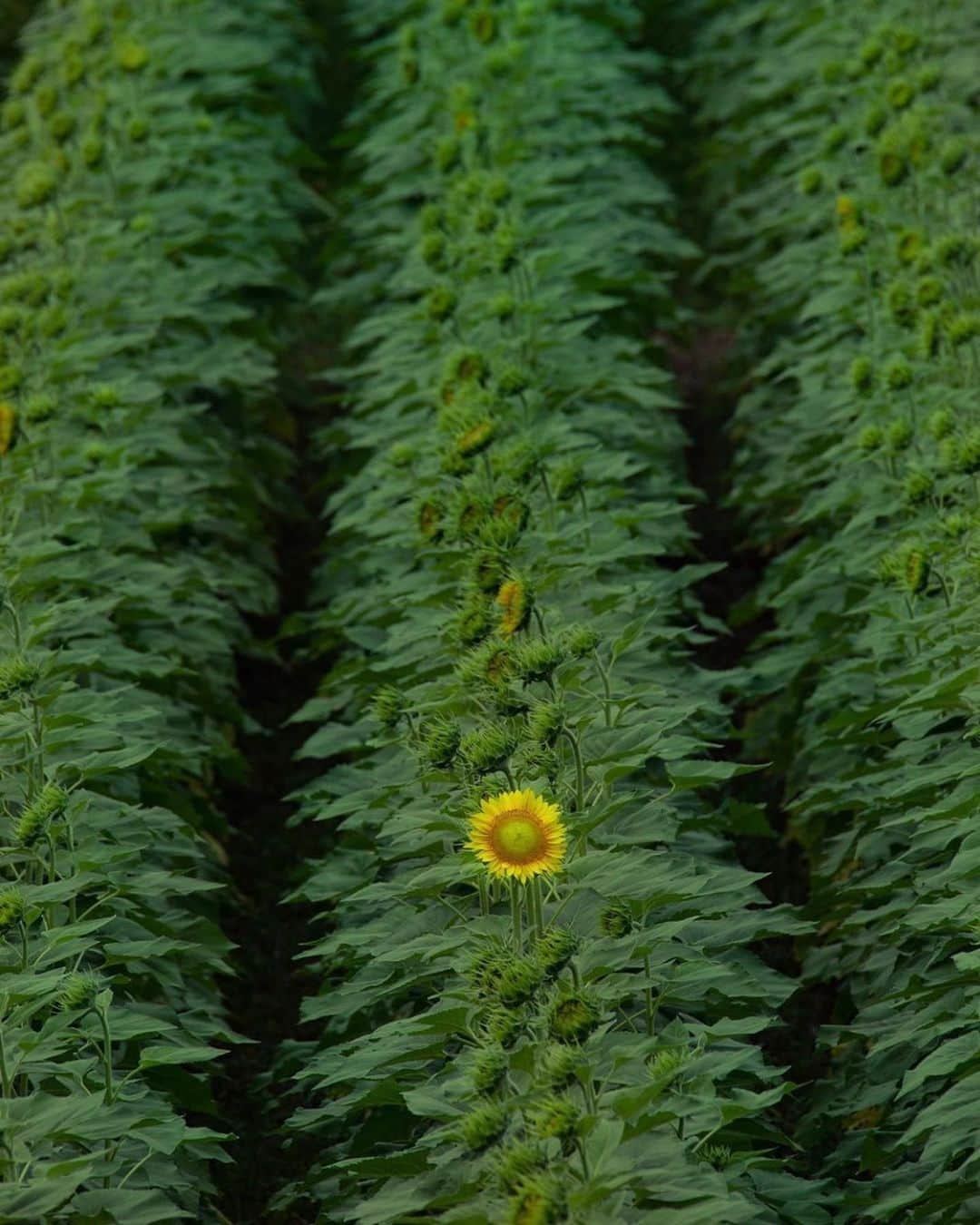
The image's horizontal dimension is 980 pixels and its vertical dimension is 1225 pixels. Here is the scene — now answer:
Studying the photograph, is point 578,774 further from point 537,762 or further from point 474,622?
point 474,622

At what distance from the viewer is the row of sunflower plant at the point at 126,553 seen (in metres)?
3.44

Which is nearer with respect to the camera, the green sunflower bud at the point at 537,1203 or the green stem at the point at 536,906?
the green sunflower bud at the point at 537,1203

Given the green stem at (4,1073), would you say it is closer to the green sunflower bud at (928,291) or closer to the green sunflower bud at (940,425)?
the green sunflower bud at (940,425)

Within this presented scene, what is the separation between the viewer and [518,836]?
3.48m

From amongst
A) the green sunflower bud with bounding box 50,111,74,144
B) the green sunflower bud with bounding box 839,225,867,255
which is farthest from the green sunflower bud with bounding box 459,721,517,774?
the green sunflower bud with bounding box 50,111,74,144

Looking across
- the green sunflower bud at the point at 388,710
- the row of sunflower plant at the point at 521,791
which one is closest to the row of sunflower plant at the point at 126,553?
the row of sunflower plant at the point at 521,791

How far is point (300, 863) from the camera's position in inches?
222

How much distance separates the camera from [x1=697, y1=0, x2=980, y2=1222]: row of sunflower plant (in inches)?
146

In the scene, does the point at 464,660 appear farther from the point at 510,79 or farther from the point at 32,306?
the point at 510,79

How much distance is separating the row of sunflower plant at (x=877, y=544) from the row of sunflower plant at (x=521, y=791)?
0.25 metres

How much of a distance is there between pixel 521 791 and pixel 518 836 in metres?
0.16


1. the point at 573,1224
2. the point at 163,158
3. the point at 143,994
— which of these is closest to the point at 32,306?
the point at 163,158

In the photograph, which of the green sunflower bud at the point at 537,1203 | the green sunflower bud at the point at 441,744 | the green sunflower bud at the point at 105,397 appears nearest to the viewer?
the green sunflower bud at the point at 537,1203

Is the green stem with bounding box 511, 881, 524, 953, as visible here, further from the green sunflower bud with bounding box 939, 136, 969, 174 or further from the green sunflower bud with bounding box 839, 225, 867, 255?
the green sunflower bud with bounding box 939, 136, 969, 174
